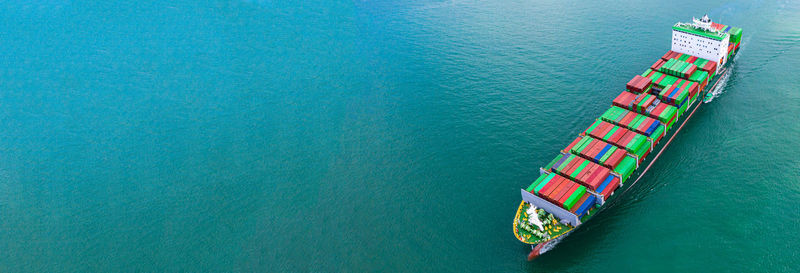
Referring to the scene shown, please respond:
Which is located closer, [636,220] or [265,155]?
[636,220]

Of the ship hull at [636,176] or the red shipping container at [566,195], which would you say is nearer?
the ship hull at [636,176]

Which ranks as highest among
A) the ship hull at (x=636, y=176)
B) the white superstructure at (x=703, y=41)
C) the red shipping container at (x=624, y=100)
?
the white superstructure at (x=703, y=41)

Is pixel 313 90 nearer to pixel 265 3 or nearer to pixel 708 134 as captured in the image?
pixel 265 3

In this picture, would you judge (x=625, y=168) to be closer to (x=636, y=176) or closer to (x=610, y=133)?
(x=636, y=176)

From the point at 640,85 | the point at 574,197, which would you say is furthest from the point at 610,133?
the point at 574,197

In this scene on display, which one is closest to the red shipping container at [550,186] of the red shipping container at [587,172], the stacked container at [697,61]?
the red shipping container at [587,172]

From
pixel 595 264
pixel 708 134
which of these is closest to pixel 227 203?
pixel 595 264

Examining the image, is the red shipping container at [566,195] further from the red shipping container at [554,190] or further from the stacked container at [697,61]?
the stacked container at [697,61]
